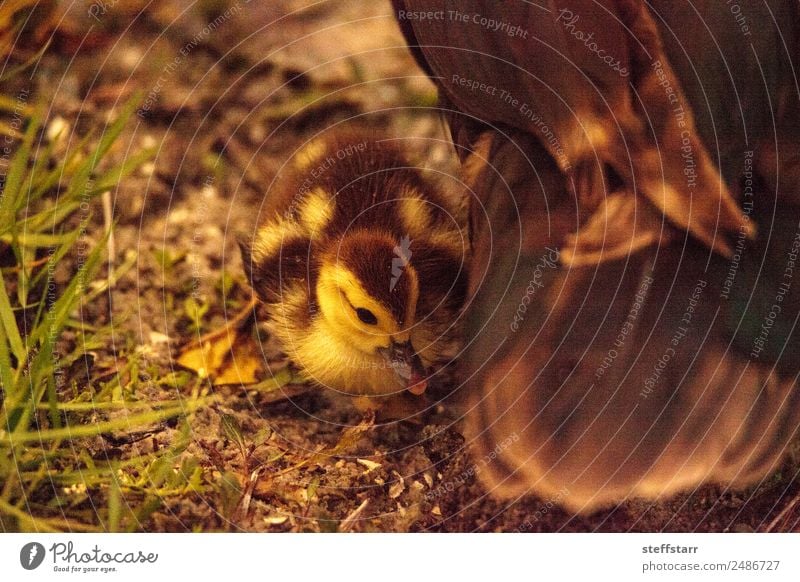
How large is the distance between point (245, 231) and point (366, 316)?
6.5 inches

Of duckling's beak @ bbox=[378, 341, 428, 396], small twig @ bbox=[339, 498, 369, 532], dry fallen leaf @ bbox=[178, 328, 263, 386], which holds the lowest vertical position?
small twig @ bbox=[339, 498, 369, 532]

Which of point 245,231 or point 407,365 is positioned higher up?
point 245,231

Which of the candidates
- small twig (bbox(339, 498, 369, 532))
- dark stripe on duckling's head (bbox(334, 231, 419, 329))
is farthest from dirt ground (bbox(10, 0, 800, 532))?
dark stripe on duckling's head (bbox(334, 231, 419, 329))

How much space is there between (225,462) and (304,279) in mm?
217

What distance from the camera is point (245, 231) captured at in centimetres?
82

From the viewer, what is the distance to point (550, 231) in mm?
820

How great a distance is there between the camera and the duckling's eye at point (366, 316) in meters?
0.78
